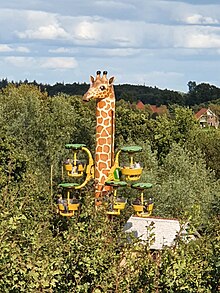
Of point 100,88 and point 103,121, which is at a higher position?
point 100,88

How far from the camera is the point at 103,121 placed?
56.2ft

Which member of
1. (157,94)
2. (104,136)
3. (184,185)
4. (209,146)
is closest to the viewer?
(104,136)

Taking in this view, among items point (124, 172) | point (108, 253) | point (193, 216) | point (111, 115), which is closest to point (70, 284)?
point (108, 253)

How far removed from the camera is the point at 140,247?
265 inches

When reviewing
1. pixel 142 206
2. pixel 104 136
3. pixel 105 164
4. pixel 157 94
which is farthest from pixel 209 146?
pixel 157 94

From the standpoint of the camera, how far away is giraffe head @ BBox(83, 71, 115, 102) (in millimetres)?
16844

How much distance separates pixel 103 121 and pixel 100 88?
88 cm

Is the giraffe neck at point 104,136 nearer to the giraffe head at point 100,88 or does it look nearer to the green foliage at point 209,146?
the giraffe head at point 100,88

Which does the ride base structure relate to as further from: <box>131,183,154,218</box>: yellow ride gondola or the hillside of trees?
the hillside of trees

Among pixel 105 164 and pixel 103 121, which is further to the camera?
pixel 103 121

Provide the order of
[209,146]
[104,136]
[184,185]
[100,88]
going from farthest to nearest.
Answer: [209,146]
[184,185]
[104,136]
[100,88]

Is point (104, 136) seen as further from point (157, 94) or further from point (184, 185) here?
point (157, 94)

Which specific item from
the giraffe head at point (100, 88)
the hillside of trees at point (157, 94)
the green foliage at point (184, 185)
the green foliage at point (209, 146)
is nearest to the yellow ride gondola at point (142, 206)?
the green foliage at point (184, 185)

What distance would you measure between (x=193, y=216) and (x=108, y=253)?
922mm
